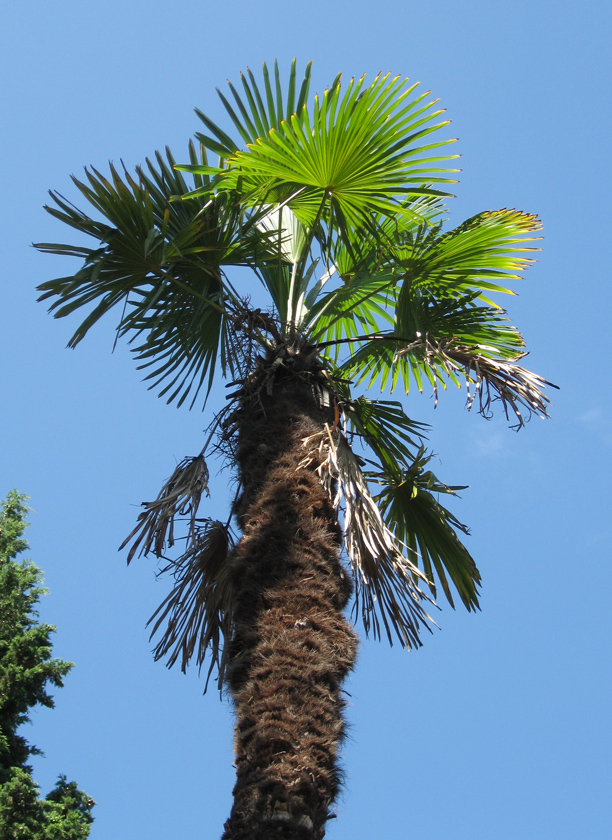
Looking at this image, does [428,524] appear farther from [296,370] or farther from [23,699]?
[23,699]

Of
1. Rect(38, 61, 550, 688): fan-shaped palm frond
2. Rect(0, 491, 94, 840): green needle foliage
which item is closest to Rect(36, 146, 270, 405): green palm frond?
Rect(38, 61, 550, 688): fan-shaped palm frond

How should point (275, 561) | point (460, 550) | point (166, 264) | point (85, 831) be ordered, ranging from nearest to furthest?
point (275, 561)
point (166, 264)
point (460, 550)
point (85, 831)

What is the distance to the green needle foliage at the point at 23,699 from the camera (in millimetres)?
8633

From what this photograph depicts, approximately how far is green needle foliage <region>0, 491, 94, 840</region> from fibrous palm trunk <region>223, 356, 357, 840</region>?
648 cm

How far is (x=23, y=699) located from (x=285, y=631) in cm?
769

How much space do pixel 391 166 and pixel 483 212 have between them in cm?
79

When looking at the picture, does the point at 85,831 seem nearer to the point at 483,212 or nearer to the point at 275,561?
the point at 275,561

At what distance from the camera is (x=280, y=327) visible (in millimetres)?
5000

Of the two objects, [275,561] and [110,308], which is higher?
[110,308]

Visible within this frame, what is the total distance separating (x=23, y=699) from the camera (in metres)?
9.79

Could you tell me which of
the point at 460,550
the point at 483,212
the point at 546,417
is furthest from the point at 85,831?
the point at 483,212

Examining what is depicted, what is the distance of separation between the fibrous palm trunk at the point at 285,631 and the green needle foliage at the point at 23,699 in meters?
6.48

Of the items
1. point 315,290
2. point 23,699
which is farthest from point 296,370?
point 23,699

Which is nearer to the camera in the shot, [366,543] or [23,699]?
[366,543]
